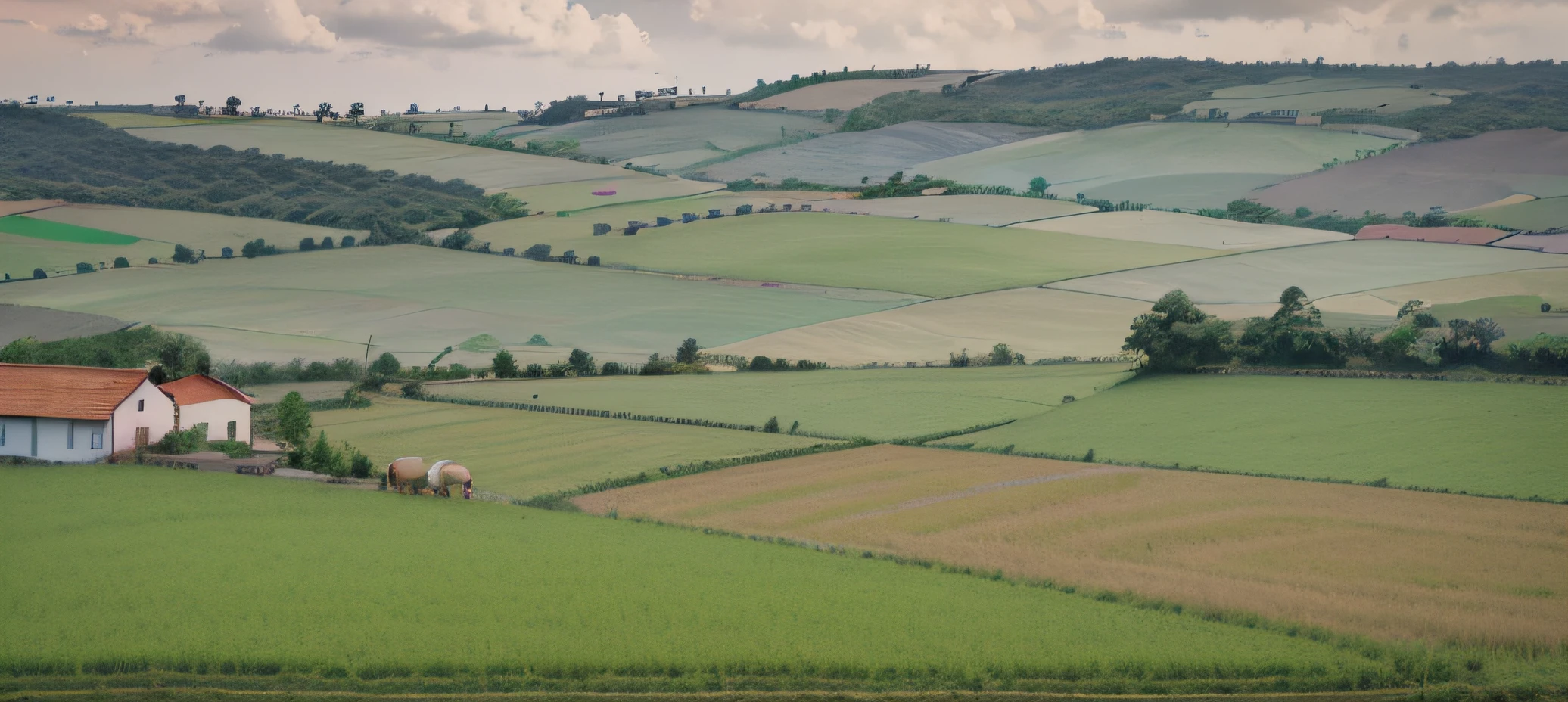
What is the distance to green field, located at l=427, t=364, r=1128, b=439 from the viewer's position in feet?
161

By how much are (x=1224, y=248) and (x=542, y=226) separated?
5230cm

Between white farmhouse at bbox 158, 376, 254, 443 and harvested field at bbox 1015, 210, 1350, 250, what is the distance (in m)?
65.9

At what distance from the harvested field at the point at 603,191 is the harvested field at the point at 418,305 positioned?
79.1 ft

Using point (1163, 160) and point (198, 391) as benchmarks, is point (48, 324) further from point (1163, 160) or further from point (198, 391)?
point (1163, 160)

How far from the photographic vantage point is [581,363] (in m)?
59.7

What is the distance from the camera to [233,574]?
1088 inches

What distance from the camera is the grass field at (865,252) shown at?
81312mm

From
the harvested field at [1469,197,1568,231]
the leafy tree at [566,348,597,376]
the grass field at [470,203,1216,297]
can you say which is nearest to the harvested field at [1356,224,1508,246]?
the harvested field at [1469,197,1568,231]

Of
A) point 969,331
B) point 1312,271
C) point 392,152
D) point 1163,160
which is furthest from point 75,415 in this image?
point 1163,160

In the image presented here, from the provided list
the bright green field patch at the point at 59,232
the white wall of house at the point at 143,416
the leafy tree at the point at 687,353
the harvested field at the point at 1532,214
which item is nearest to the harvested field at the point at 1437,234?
the harvested field at the point at 1532,214

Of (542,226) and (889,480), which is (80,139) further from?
(889,480)

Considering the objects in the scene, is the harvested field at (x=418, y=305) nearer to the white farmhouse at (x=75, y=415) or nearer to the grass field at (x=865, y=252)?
the grass field at (x=865, y=252)

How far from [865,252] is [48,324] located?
50075 millimetres

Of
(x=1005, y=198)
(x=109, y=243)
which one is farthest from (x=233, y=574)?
(x=1005, y=198)
